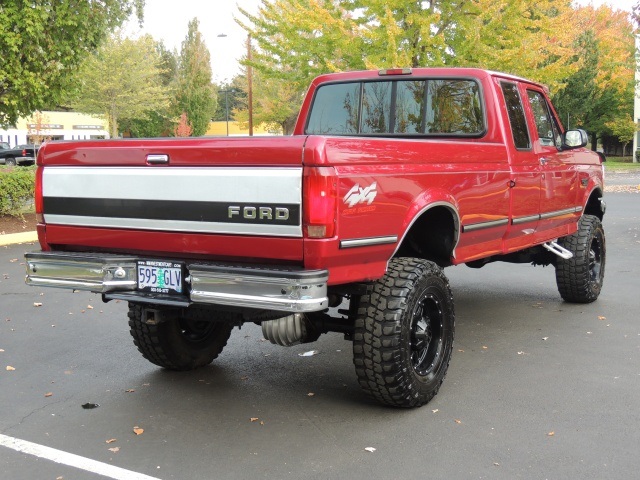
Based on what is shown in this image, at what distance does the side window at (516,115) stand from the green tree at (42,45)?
10.6 m

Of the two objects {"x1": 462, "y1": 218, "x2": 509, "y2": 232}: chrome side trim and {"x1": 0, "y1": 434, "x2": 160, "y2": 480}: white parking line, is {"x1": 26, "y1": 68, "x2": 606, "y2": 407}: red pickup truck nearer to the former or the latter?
{"x1": 462, "y1": 218, "x2": 509, "y2": 232}: chrome side trim

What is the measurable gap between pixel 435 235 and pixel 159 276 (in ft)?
6.17

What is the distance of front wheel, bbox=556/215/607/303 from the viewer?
718 centimetres

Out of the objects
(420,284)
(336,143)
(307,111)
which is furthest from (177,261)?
(307,111)

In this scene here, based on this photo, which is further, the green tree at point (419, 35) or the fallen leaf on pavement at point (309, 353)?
the green tree at point (419, 35)

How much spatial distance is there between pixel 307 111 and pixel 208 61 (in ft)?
164

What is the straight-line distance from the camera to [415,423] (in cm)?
431

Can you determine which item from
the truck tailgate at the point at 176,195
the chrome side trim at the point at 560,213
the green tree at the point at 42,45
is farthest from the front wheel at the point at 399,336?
the green tree at the point at 42,45

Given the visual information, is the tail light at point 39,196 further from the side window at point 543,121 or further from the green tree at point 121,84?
the green tree at point 121,84

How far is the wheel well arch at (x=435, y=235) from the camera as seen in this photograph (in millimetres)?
4891

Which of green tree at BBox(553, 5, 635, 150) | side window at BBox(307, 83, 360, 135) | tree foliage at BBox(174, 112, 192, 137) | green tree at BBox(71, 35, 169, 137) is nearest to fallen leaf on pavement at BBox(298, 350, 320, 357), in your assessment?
side window at BBox(307, 83, 360, 135)

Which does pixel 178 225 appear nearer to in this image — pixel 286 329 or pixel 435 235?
pixel 286 329

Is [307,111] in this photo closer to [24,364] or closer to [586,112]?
[24,364]

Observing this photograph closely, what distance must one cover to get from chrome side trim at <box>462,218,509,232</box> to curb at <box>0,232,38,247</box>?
367 inches
